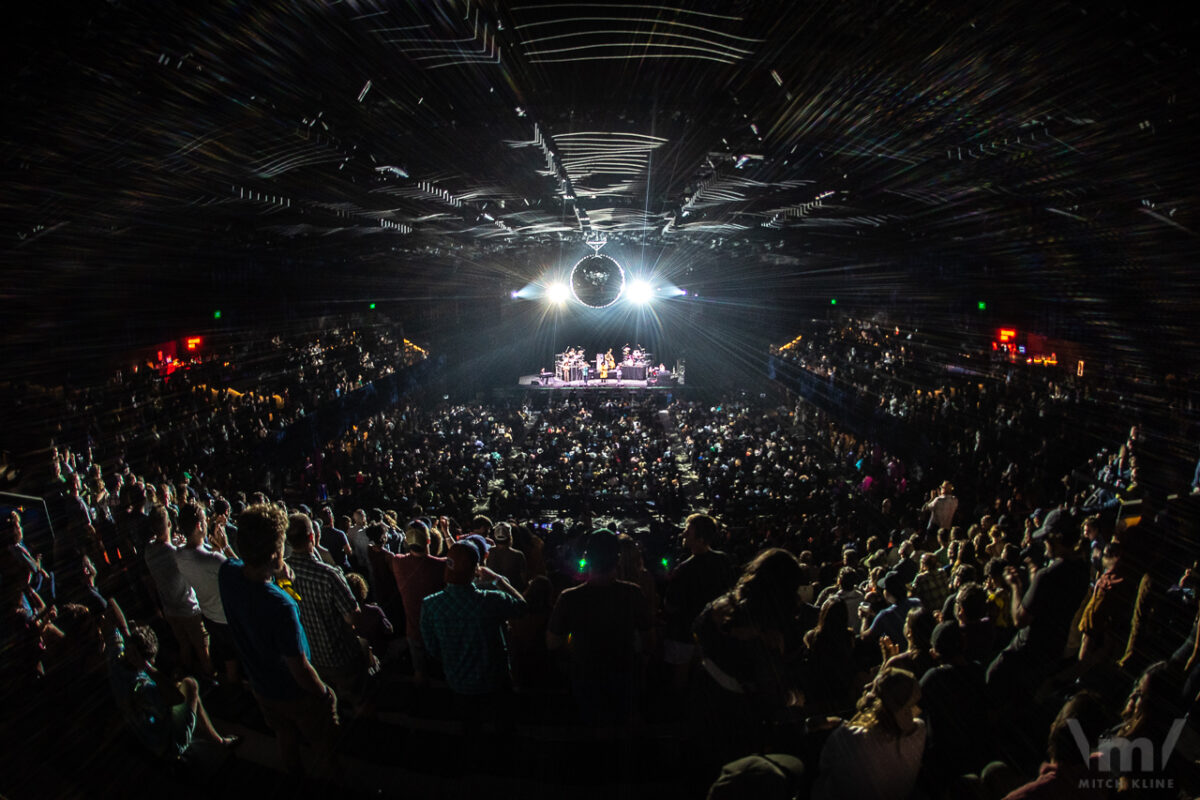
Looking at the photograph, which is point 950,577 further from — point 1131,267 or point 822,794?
point 1131,267

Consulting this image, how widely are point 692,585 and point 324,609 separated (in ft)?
5.31

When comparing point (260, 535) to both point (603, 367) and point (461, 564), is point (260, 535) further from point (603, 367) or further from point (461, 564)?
point (603, 367)

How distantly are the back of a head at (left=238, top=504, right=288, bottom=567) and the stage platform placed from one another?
70.2 feet

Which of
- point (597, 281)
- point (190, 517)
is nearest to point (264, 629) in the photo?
point (190, 517)

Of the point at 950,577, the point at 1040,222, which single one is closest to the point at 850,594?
the point at 950,577

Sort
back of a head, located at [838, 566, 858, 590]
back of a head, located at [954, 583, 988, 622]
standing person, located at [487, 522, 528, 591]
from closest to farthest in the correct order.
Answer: back of a head, located at [954, 583, 988, 622] < standing person, located at [487, 522, 528, 591] < back of a head, located at [838, 566, 858, 590]

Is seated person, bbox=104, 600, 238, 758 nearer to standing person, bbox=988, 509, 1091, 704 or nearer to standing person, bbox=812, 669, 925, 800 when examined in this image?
standing person, bbox=812, 669, 925, 800

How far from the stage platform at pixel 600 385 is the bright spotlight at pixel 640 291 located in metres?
3.56

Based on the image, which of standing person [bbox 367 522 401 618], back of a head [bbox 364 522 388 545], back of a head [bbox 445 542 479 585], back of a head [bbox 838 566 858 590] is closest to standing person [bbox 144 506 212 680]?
standing person [bbox 367 522 401 618]

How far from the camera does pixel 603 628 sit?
8.14 feet

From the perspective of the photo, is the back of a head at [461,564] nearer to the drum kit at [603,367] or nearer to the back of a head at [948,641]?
the back of a head at [948,641]

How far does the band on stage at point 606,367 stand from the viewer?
85.3 feet

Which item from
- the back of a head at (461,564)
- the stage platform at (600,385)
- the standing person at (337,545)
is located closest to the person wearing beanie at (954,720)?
the back of a head at (461,564)

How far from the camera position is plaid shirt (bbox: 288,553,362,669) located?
2.69m
